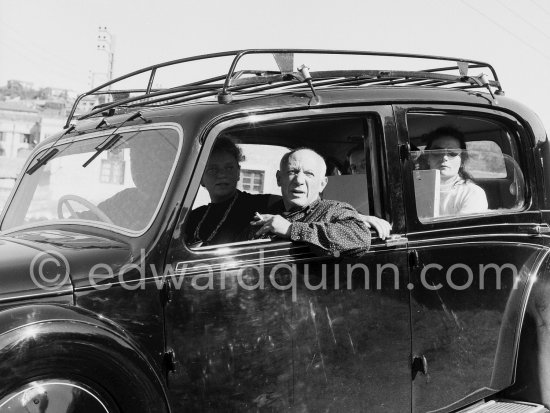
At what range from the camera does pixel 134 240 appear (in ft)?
8.34

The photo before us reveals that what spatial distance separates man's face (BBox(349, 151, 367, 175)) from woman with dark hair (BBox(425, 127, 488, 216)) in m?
0.43

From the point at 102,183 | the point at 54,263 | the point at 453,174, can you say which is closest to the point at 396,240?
the point at 453,174

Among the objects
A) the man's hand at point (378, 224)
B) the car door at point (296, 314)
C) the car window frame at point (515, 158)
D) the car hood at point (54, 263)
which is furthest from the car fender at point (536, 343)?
the car hood at point (54, 263)

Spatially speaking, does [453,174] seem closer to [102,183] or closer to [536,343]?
[536,343]

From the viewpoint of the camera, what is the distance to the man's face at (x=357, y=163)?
324cm

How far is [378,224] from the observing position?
118 inches

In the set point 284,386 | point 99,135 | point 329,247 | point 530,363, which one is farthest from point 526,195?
point 99,135

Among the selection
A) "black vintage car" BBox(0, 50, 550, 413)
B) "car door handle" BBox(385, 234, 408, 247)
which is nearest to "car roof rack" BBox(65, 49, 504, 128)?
"black vintage car" BBox(0, 50, 550, 413)

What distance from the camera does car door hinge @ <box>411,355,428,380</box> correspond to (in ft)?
10.2

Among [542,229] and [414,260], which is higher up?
[542,229]

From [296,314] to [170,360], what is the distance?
61 centimetres

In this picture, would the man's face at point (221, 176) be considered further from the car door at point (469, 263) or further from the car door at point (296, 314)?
the car door at point (469, 263)

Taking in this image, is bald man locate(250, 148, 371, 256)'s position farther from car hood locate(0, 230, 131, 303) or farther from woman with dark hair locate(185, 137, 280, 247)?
car hood locate(0, 230, 131, 303)

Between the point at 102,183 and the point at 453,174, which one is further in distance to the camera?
the point at 453,174
